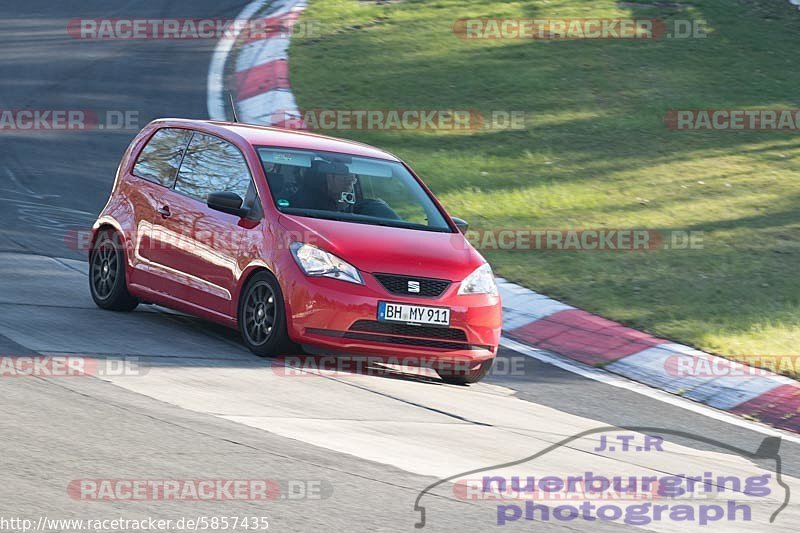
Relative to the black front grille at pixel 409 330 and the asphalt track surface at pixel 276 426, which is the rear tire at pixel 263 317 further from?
the black front grille at pixel 409 330

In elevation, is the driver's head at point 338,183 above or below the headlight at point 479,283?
above

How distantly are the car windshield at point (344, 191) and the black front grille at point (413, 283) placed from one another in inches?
29.6

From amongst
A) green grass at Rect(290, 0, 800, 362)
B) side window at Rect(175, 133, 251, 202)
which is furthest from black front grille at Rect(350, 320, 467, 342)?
green grass at Rect(290, 0, 800, 362)

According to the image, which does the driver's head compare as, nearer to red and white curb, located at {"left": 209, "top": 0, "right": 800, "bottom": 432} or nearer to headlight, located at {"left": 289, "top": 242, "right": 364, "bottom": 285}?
headlight, located at {"left": 289, "top": 242, "right": 364, "bottom": 285}

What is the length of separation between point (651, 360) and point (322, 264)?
3.24m

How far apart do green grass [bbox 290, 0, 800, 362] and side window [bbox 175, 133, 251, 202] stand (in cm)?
381

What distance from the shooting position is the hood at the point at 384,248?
905 cm

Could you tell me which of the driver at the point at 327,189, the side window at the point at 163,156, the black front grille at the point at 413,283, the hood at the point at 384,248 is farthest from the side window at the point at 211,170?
the black front grille at the point at 413,283

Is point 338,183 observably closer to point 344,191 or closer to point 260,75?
point 344,191

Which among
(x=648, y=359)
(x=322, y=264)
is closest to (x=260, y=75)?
(x=648, y=359)

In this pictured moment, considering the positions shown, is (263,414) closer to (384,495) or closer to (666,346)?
(384,495)

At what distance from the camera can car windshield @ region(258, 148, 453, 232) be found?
31.8ft

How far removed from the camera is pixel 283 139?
1027 cm

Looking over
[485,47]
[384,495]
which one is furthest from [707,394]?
[485,47]
